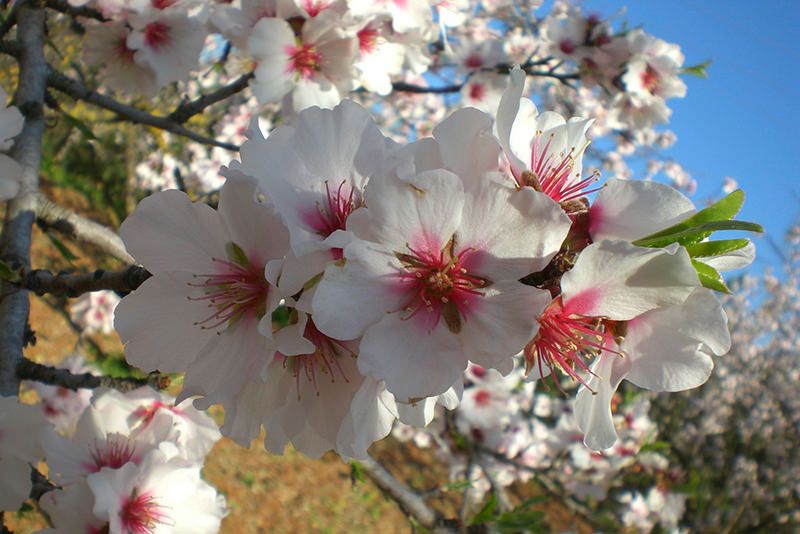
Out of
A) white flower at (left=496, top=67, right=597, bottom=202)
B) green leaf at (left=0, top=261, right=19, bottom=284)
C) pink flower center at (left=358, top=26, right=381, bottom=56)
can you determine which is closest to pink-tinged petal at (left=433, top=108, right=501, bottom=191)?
white flower at (left=496, top=67, right=597, bottom=202)

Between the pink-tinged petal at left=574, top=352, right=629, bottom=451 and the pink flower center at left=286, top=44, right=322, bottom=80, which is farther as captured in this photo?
the pink flower center at left=286, top=44, right=322, bottom=80

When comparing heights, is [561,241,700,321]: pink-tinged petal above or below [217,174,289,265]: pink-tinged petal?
above

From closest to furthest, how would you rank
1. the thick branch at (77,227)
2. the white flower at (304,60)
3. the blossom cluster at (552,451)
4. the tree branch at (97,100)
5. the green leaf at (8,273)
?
the green leaf at (8,273)
the thick branch at (77,227)
the white flower at (304,60)
the tree branch at (97,100)
the blossom cluster at (552,451)

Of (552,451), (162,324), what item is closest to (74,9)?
(162,324)

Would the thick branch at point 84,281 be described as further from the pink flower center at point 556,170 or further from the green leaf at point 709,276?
the green leaf at point 709,276

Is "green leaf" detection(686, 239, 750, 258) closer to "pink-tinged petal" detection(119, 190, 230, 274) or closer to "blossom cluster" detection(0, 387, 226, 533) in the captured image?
"pink-tinged petal" detection(119, 190, 230, 274)

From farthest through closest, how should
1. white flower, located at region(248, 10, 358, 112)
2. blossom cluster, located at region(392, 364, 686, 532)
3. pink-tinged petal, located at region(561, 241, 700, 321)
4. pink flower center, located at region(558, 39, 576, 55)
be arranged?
blossom cluster, located at region(392, 364, 686, 532), pink flower center, located at region(558, 39, 576, 55), white flower, located at region(248, 10, 358, 112), pink-tinged petal, located at region(561, 241, 700, 321)

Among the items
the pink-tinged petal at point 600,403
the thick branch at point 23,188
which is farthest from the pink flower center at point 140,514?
the pink-tinged petal at point 600,403

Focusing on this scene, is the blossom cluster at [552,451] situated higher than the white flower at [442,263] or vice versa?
the white flower at [442,263]
